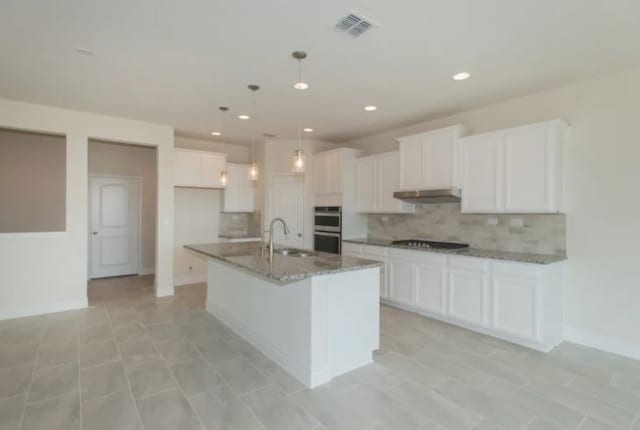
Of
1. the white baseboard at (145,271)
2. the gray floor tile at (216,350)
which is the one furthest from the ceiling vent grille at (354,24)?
the white baseboard at (145,271)

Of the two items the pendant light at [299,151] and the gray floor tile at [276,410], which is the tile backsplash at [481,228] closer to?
the pendant light at [299,151]

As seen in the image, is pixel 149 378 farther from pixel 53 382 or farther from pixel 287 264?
pixel 287 264

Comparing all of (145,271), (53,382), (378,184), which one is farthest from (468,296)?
(145,271)

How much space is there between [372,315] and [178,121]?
3912 millimetres

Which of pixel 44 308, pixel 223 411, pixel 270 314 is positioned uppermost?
pixel 270 314

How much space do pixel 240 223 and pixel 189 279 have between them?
1.44 meters

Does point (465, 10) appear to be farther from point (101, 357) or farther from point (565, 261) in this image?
point (101, 357)

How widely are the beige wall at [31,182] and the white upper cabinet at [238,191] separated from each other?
267 cm

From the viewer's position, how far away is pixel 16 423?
2121 mm

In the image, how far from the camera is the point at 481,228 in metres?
4.24

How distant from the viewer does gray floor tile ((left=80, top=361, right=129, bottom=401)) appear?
2.49 m

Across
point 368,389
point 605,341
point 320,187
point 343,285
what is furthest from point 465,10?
point 320,187

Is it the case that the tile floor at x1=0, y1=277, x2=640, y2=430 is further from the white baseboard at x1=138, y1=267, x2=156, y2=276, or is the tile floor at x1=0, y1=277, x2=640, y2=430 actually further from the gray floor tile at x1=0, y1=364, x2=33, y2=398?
the white baseboard at x1=138, y1=267, x2=156, y2=276

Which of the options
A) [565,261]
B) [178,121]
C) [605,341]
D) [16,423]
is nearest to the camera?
[16,423]
